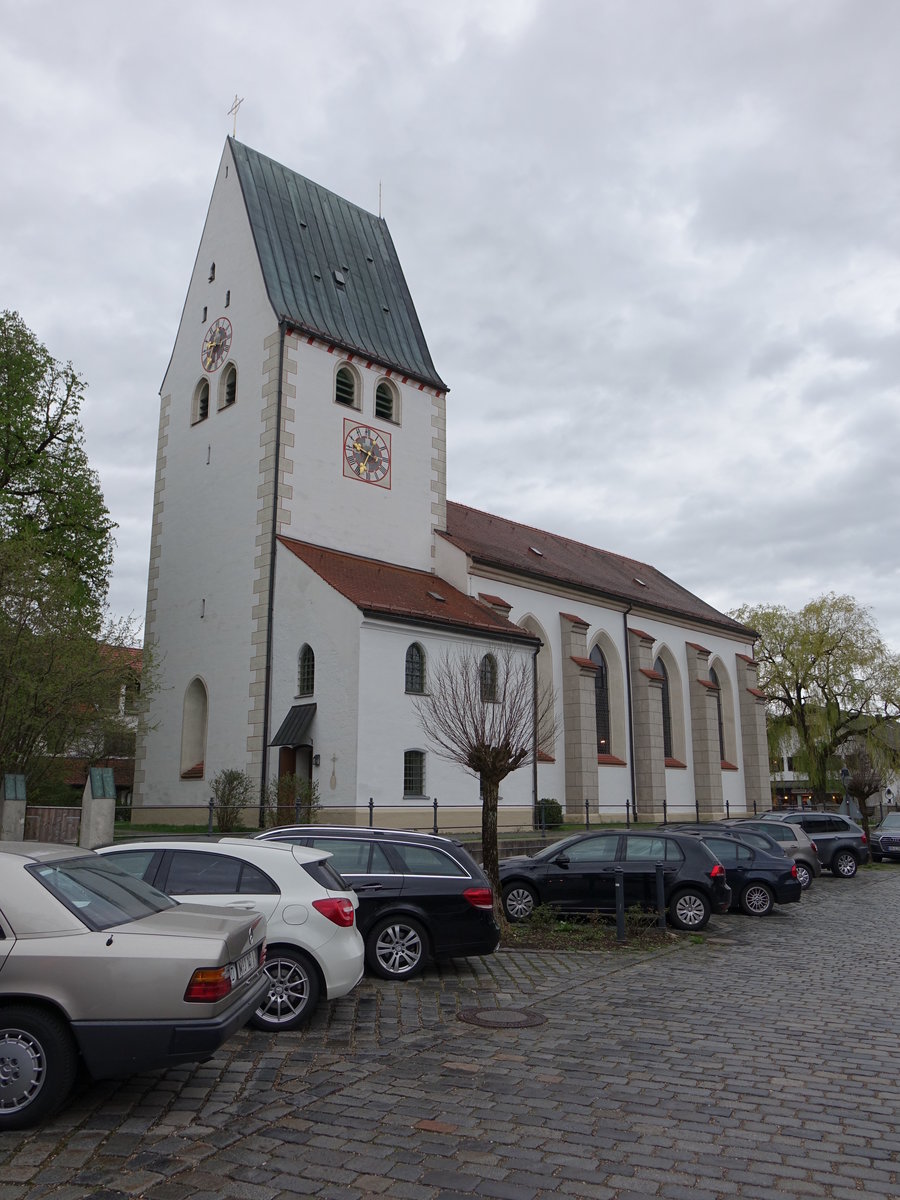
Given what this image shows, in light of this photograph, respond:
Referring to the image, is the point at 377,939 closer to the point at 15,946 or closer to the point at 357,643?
the point at 15,946

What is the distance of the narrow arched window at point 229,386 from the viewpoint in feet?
92.0

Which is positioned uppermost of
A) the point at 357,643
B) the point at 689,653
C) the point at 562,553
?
the point at 562,553

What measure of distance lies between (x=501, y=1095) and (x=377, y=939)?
3985 mm

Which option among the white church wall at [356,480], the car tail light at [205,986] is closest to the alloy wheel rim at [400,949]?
the car tail light at [205,986]

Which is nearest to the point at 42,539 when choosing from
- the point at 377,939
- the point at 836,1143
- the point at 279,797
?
the point at 279,797

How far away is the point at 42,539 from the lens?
24.7 meters

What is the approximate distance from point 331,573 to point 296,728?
412 centimetres

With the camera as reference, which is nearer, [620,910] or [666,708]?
[620,910]

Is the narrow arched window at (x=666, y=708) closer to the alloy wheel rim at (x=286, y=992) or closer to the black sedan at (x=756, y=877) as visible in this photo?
the black sedan at (x=756, y=877)

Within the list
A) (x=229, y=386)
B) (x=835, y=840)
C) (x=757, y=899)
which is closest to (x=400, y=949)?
(x=757, y=899)

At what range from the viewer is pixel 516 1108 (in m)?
5.96

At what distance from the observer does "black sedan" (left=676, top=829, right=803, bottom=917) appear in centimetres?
1617

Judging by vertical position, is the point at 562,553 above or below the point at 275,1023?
above

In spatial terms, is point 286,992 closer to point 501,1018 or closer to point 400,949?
point 501,1018
